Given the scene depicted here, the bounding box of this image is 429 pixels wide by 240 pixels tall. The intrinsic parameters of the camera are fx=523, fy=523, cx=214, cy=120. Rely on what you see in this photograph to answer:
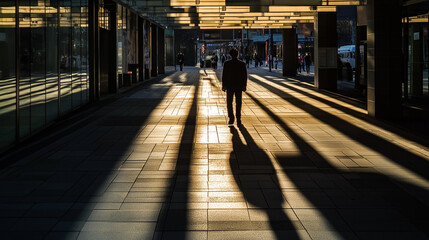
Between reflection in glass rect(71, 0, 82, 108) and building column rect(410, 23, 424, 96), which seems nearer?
building column rect(410, 23, 424, 96)

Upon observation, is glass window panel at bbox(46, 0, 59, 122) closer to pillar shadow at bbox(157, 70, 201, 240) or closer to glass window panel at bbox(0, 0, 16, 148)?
glass window panel at bbox(0, 0, 16, 148)

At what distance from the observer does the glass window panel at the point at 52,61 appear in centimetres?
1152

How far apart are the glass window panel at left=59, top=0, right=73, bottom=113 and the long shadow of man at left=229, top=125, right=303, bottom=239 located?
6.02 metres

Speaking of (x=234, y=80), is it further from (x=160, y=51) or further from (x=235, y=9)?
(x=160, y=51)

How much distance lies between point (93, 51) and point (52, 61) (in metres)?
4.92

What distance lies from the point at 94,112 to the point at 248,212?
380 inches

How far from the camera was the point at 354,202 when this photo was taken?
17.4 ft

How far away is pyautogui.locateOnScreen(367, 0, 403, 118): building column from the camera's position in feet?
39.8

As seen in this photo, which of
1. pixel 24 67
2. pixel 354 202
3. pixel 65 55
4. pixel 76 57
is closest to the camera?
pixel 354 202

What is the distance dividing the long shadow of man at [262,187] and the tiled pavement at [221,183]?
0.01m

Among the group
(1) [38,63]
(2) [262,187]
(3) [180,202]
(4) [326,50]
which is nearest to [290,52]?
(4) [326,50]

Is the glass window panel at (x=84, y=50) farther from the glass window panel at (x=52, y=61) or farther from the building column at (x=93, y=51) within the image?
the glass window panel at (x=52, y=61)

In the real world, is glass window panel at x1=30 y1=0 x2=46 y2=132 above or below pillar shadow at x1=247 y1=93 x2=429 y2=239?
above

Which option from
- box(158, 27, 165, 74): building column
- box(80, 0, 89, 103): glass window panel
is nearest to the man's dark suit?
box(80, 0, 89, 103): glass window panel
